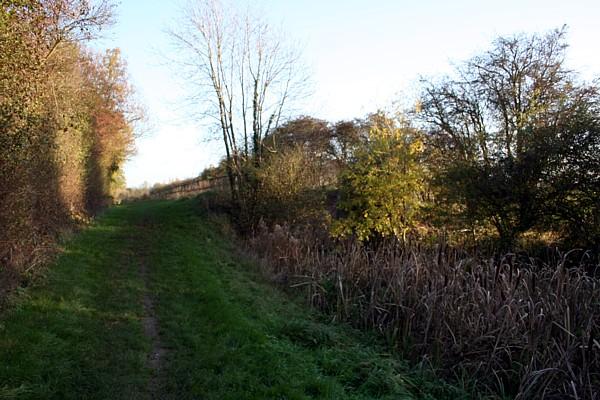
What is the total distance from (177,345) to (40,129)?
6.33 meters

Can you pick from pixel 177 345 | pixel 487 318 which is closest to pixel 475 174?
pixel 487 318

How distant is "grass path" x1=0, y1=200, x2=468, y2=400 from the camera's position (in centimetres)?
460

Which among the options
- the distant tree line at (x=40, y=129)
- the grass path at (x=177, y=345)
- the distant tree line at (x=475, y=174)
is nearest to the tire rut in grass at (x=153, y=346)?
the grass path at (x=177, y=345)

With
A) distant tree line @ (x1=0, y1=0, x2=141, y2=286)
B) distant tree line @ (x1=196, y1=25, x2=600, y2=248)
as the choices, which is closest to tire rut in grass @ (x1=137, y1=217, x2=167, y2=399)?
distant tree line @ (x1=0, y1=0, x2=141, y2=286)

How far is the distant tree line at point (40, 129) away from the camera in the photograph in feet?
24.5

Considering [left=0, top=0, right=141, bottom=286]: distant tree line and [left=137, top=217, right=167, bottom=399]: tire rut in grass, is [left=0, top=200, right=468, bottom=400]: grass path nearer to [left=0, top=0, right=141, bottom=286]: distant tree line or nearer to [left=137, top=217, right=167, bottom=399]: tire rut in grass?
[left=137, top=217, right=167, bottom=399]: tire rut in grass

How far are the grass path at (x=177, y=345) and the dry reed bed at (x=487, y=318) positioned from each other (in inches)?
23.1

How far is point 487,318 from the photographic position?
617 cm

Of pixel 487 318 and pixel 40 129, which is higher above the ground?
pixel 40 129

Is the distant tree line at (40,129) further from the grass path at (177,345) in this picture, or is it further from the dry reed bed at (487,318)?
the dry reed bed at (487,318)

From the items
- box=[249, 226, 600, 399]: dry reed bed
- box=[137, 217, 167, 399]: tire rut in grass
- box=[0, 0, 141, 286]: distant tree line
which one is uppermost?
box=[0, 0, 141, 286]: distant tree line

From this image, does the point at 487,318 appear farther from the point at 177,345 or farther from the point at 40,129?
the point at 40,129

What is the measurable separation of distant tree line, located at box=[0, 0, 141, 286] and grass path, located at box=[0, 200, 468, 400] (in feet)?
3.91

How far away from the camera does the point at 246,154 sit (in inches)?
788
